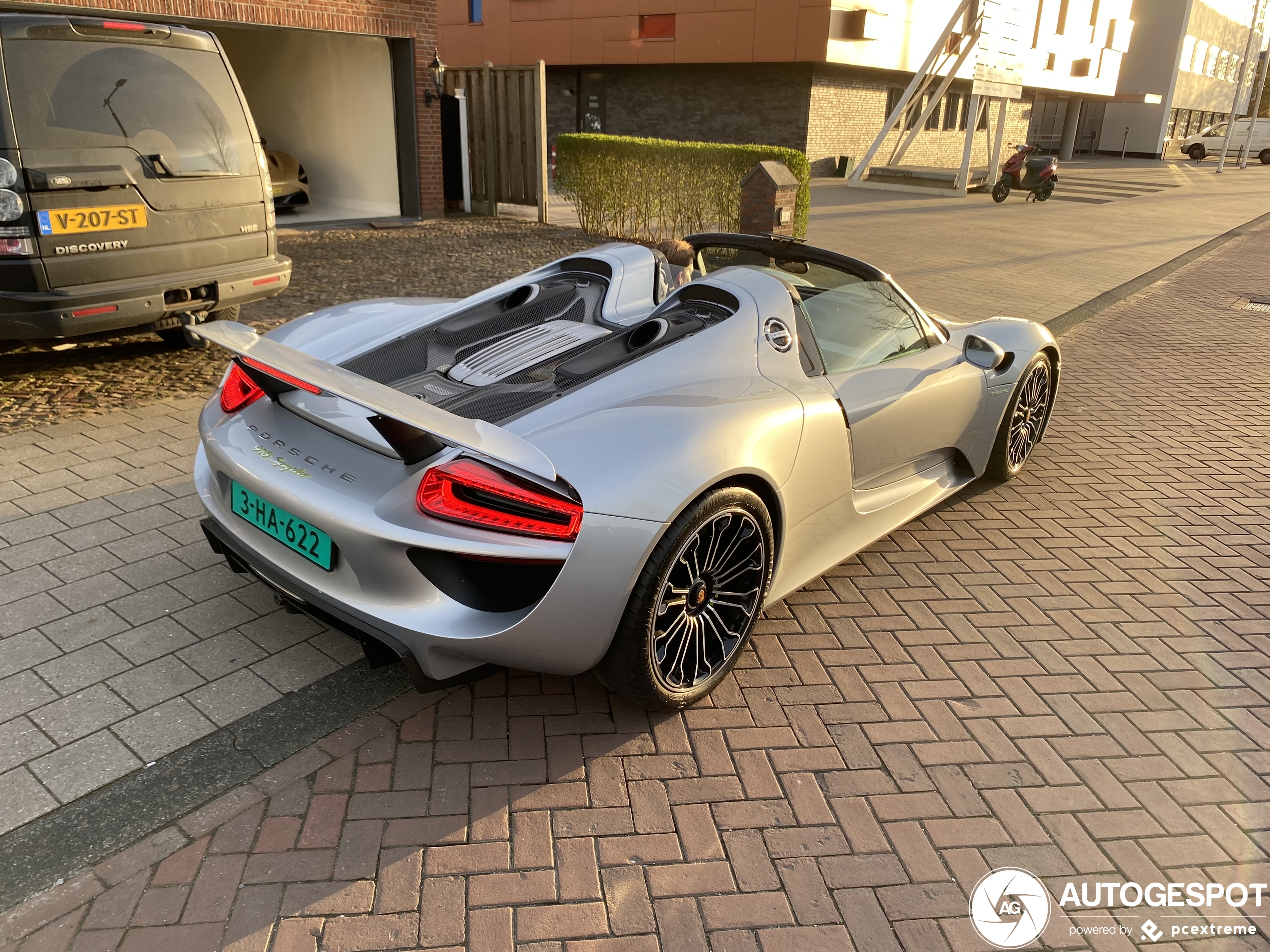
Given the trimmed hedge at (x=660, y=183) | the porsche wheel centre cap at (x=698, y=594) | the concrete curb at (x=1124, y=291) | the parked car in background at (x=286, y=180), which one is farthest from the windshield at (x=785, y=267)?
the parked car in background at (x=286, y=180)

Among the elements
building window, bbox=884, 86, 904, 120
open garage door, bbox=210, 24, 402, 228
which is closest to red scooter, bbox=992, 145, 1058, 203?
building window, bbox=884, 86, 904, 120

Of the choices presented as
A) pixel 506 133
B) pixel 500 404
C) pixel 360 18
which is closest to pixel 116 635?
pixel 500 404

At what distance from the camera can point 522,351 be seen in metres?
3.66

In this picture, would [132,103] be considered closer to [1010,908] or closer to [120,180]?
[120,180]

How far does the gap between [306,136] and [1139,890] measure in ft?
50.4

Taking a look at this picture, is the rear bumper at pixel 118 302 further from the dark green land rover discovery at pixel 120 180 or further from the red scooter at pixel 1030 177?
the red scooter at pixel 1030 177

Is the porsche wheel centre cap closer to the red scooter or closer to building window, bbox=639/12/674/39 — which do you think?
the red scooter

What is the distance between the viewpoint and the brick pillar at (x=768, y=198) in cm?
1085

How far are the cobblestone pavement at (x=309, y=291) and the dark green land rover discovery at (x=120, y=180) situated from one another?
17.7 inches

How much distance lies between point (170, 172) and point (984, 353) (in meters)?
4.71

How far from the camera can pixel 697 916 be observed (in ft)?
7.38

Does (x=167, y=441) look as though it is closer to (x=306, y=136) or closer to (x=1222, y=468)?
(x=1222, y=468)

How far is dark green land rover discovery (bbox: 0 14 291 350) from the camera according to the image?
4816mm

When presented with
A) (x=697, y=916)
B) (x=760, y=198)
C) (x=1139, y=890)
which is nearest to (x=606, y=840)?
(x=697, y=916)
